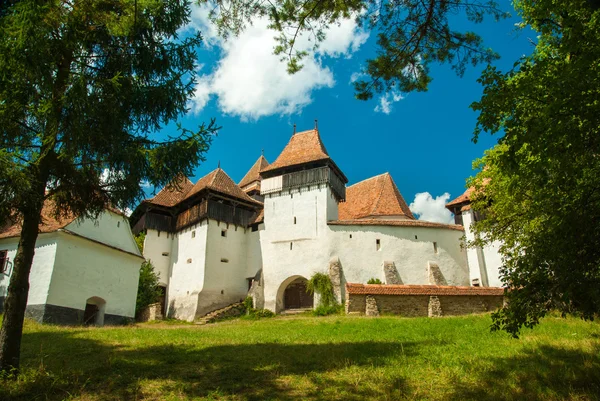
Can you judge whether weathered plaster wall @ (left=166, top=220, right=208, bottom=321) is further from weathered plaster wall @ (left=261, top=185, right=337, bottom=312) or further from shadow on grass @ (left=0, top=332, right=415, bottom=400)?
shadow on grass @ (left=0, top=332, right=415, bottom=400)

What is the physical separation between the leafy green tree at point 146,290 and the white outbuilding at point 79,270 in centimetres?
385

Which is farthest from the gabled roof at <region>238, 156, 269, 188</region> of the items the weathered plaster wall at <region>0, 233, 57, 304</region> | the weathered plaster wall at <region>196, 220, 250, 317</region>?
the weathered plaster wall at <region>0, 233, 57, 304</region>

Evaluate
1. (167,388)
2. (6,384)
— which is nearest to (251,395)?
(167,388)

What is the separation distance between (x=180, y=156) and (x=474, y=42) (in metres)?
5.96

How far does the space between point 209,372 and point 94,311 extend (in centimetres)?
1497

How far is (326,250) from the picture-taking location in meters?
25.5

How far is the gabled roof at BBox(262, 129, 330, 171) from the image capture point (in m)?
27.7

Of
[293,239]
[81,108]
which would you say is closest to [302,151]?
[293,239]

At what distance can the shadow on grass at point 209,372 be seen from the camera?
642 cm

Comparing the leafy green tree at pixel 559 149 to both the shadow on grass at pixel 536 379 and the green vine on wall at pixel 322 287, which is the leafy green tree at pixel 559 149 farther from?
the green vine on wall at pixel 322 287

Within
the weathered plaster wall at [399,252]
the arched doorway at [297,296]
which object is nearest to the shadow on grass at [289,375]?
the weathered plaster wall at [399,252]

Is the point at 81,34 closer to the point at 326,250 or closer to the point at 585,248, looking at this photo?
the point at 585,248

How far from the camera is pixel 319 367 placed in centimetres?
800

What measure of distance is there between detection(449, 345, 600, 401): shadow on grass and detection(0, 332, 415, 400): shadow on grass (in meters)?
1.19
